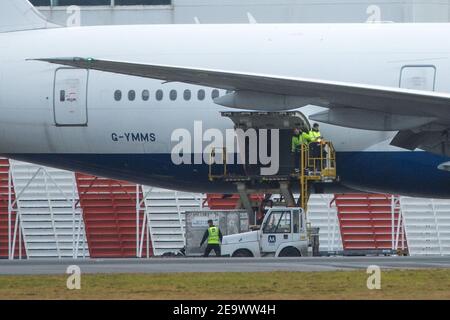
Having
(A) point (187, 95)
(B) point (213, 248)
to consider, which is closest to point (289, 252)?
(B) point (213, 248)

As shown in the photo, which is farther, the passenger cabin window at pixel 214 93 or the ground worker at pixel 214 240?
the ground worker at pixel 214 240

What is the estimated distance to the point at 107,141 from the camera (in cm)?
2836

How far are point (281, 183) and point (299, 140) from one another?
123cm

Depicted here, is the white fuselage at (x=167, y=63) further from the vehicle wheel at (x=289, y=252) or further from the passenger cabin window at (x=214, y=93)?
the vehicle wheel at (x=289, y=252)

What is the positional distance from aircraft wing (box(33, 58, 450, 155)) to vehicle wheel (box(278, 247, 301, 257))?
4151mm

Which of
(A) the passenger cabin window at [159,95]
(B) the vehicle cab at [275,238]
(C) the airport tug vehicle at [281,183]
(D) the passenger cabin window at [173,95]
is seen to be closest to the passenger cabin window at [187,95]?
(D) the passenger cabin window at [173,95]

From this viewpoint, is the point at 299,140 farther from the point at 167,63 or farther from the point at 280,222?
the point at 167,63

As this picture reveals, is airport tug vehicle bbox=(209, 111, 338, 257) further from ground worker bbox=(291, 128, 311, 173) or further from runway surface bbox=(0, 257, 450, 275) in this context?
runway surface bbox=(0, 257, 450, 275)

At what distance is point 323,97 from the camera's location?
76.4 feet

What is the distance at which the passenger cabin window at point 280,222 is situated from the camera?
89.9 feet

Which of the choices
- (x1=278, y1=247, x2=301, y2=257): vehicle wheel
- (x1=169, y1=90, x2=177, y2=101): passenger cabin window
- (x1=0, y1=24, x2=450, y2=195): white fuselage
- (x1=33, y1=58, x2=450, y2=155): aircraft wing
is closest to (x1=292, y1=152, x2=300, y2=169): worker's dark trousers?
(x1=0, y1=24, x2=450, y2=195): white fuselage
